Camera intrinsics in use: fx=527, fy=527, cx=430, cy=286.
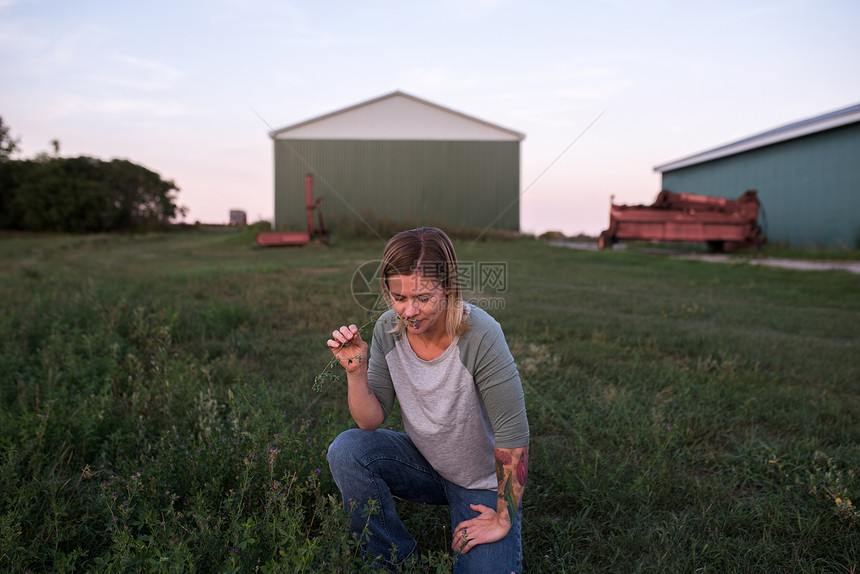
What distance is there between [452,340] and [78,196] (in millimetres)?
35123

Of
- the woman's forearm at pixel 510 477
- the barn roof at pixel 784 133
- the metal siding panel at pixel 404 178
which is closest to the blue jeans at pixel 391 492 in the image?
the woman's forearm at pixel 510 477

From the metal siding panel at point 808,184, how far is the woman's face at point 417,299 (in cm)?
1552

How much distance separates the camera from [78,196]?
30156 millimetres

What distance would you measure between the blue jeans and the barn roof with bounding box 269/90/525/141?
22.3 metres

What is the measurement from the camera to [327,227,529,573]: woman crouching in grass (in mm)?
1820

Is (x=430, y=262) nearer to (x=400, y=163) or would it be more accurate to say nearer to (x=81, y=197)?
(x=400, y=163)

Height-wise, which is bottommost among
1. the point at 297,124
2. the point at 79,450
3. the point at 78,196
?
the point at 79,450

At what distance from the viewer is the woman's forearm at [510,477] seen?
1.83 metres

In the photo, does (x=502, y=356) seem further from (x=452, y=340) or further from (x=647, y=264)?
(x=647, y=264)

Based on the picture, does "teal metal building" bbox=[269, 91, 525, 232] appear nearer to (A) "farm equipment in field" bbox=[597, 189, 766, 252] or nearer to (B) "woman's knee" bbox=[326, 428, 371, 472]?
(A) "farm equipment in field" bbox=[597, 189, 766, 252]

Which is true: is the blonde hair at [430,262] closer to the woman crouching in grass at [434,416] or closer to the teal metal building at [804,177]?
the woman crouching in grass at [434,416]

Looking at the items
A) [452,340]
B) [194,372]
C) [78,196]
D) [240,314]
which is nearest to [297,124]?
[78,196]

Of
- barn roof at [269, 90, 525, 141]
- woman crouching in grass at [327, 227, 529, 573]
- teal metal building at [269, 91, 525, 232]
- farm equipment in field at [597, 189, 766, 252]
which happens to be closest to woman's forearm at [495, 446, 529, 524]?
woman crouching in grass at [327, 227, 529, 573]

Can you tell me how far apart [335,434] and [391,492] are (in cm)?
56
